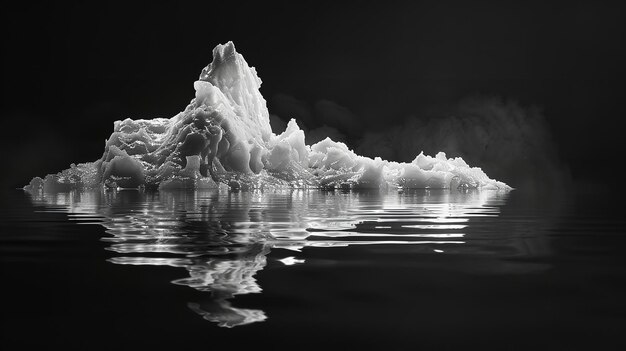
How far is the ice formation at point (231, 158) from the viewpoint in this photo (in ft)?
161

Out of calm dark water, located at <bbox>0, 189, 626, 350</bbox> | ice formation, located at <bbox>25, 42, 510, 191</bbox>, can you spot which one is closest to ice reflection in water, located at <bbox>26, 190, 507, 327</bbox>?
calm dark water, located at <bbox>0, 189, 626, 350</bbox>

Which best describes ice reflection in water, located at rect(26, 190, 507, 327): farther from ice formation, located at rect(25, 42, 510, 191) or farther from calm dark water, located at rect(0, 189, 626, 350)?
ice formation, located at rect(25, 42, 510, 191)

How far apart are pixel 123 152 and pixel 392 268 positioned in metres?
47.2

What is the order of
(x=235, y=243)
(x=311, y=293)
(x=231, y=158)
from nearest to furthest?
1. (x=311, y=293)
2. (x=235, y=243)
3. (x=231, y=158)

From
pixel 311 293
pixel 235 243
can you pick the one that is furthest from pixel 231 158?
pixel 311 293

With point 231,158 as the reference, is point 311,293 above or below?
below

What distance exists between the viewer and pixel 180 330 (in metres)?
3.33

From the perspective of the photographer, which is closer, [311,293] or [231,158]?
[311,293]

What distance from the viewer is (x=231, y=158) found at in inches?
2009

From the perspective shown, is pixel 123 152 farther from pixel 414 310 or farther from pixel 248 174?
pixel 414 310

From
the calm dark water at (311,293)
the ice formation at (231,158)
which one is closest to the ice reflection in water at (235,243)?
the calm dark water at (311,293)

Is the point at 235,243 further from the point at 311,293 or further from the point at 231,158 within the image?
the point at 231,158

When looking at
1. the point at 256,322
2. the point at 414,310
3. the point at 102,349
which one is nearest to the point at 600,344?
the point at 414,310

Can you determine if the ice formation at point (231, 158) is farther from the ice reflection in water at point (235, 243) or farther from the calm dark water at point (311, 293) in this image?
the calm dark water at point (311, 293)
